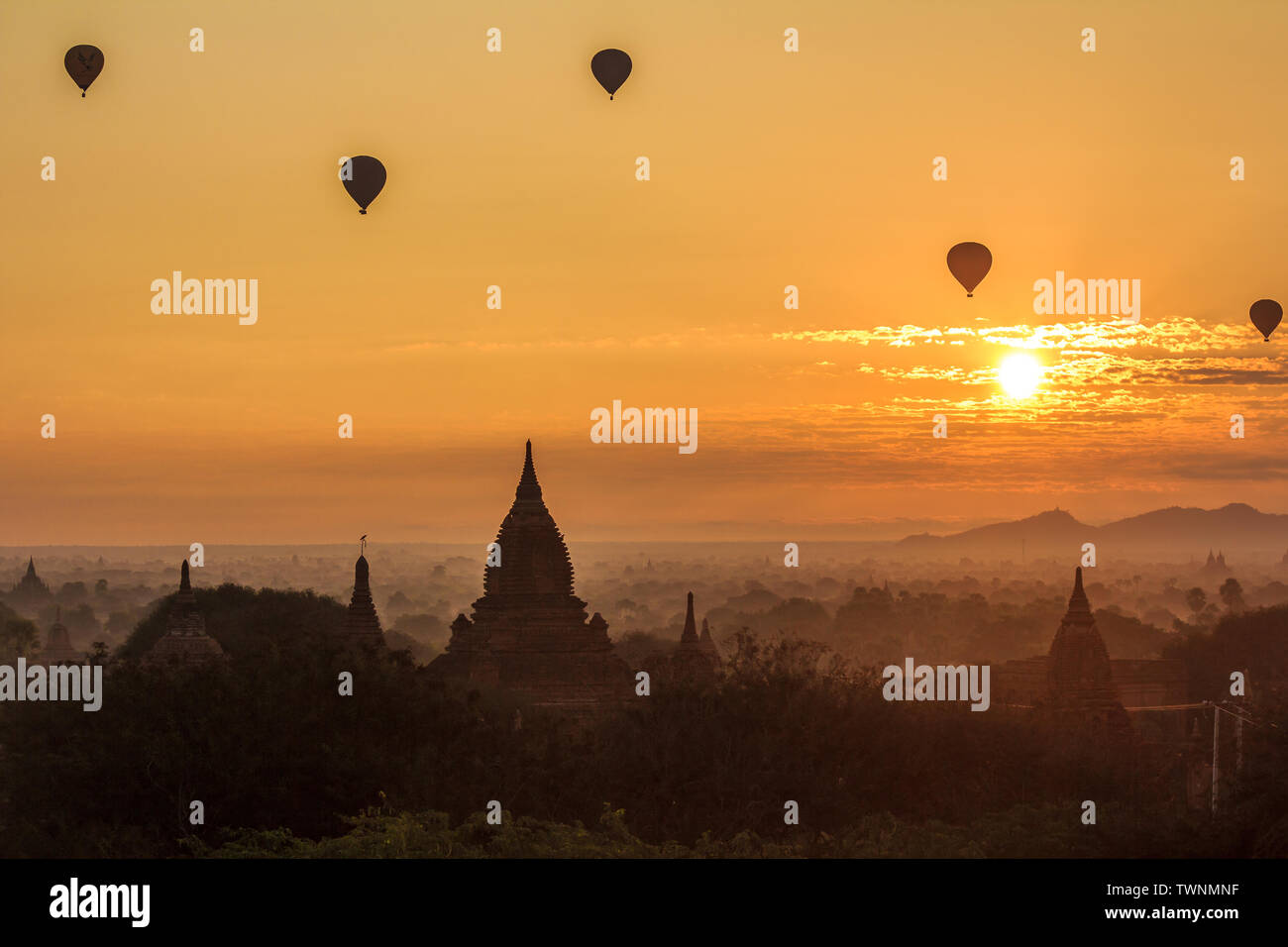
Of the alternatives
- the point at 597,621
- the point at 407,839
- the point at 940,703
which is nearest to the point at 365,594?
the point at 597,621

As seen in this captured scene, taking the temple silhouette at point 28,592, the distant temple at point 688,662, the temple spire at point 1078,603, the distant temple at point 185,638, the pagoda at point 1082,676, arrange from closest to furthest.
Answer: the distant temple at point 185,638, the distant temple at point 688,662, the pagoda at point 1082,676, the temple spire at point 1078,603, the temple silhouette at point 28,592

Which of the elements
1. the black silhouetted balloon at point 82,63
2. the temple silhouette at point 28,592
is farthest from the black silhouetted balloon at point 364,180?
the temple silhouette at point 28,592

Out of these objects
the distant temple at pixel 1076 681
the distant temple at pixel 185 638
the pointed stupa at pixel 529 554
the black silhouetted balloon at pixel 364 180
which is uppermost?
the black silhouetted balloon at pixel 364 180

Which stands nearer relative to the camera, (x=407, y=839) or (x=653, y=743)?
(x=407, y=839)

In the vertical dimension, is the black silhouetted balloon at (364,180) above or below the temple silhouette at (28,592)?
above

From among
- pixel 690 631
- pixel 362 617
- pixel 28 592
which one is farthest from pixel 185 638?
pixel 28 592

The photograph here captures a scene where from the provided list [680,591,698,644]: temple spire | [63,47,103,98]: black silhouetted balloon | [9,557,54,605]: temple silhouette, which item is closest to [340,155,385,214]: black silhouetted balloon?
[63,47,103,98]: black silhouetted balloon

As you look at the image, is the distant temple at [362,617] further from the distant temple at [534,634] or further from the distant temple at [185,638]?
the distant temple at [185,638]
